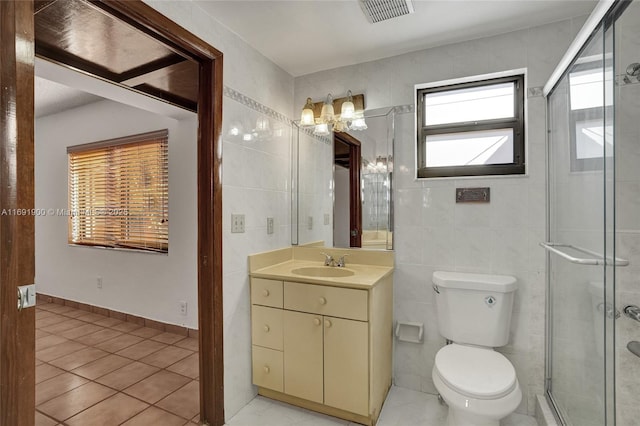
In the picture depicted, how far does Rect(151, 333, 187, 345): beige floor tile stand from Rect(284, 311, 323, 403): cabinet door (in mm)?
1494

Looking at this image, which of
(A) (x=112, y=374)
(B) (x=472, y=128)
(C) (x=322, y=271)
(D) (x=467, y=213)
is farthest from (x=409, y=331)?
(A) (x=112, y=374)

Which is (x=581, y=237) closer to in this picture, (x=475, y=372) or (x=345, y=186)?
(x=475, y=372)

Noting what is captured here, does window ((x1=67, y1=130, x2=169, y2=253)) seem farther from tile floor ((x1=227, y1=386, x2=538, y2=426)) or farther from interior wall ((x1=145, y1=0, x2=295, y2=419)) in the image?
tile floor ((x1=227, y1=386, x2=538, y2=426))

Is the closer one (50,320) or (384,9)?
(384,9)

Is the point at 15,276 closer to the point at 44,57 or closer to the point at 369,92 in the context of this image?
the point at 44,57

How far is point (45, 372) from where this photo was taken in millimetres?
2361

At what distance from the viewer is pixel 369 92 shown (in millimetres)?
2283

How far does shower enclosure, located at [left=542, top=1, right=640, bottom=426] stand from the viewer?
4.15 ft

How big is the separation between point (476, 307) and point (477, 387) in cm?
51

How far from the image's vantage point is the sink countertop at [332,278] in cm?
176

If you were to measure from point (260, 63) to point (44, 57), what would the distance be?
49.7 inches

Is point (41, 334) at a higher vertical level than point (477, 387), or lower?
lower

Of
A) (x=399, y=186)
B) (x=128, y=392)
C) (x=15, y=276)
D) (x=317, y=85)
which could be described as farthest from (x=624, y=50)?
(x=128, y=392)

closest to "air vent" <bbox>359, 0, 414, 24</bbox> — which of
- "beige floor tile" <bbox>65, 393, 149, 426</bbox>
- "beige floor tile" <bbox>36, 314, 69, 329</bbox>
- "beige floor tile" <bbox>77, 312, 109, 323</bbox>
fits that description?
Answer: "beige floor tile" <bbox>65, 393, 149, 426</bbox>
